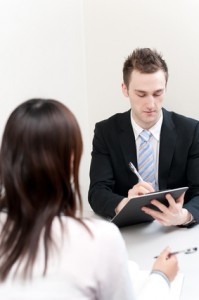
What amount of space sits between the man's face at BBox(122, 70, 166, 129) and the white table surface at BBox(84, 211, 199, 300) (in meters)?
0.54

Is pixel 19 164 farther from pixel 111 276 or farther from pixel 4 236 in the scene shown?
pixel 111 276

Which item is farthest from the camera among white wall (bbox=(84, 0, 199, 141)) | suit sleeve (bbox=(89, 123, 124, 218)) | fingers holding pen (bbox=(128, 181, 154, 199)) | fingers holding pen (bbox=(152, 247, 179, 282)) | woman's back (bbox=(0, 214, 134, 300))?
white wall (bbox=(84, 0, 199, 141))

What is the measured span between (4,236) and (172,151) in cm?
125

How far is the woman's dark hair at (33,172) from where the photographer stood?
78cm

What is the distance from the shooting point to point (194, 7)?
2.20m

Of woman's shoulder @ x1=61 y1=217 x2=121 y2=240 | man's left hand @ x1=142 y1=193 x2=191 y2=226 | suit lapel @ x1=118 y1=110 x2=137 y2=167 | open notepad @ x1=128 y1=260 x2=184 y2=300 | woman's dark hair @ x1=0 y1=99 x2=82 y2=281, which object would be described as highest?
woman's dark hair @ x1=0 y1=99 x2=82 y2=281

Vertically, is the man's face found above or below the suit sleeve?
above

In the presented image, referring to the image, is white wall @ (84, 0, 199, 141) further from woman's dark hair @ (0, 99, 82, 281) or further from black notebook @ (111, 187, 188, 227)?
woman's dark hair @ (0, 99, 82, 281)

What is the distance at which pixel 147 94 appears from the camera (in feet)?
6.23

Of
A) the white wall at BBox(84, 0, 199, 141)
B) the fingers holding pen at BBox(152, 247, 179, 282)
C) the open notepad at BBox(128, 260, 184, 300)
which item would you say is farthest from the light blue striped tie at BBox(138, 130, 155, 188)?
the fingers holding pen at BBox(152, 247, 179, 282)

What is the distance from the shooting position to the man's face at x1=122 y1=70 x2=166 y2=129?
74.1 inches

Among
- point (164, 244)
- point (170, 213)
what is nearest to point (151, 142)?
point (170, 213)

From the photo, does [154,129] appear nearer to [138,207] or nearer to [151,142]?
[151,142]

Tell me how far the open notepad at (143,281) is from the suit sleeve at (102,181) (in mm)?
475
